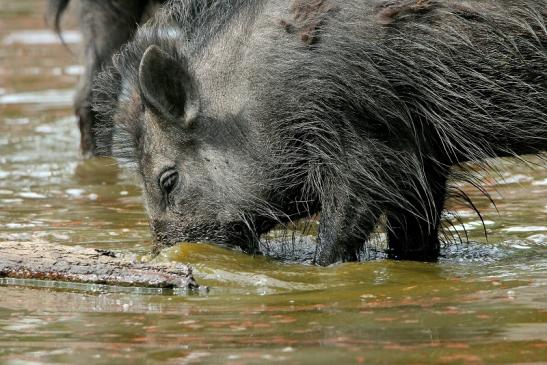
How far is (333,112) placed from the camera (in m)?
6.89

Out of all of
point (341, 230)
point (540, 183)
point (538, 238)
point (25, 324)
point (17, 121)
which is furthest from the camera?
point (17, 121)

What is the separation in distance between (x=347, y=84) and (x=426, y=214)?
84 cm

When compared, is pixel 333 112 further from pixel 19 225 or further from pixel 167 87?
pixel 19 225

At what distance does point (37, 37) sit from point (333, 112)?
1230 cm

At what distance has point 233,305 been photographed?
19.3ft

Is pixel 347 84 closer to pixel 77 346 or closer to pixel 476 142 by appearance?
pixel 476 142

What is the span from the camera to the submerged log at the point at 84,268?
20.4ft

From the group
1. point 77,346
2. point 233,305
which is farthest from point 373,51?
point 77,346

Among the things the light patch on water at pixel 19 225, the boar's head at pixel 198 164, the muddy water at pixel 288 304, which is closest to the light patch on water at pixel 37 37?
the muddy water at pixel 288 304

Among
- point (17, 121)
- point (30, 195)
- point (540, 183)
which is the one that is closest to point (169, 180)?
point (30, 195)

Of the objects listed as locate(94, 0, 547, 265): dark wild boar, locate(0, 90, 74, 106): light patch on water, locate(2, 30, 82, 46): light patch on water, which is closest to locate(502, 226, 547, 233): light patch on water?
locate(94, 0, 547, 265): dark wild boar

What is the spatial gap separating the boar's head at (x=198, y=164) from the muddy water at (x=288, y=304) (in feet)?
0.83

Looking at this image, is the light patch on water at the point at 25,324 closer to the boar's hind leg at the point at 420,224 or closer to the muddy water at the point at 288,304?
the muddy water at the point at 288,304

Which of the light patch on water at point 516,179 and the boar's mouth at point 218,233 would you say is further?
the light patch on water at point 516,179
